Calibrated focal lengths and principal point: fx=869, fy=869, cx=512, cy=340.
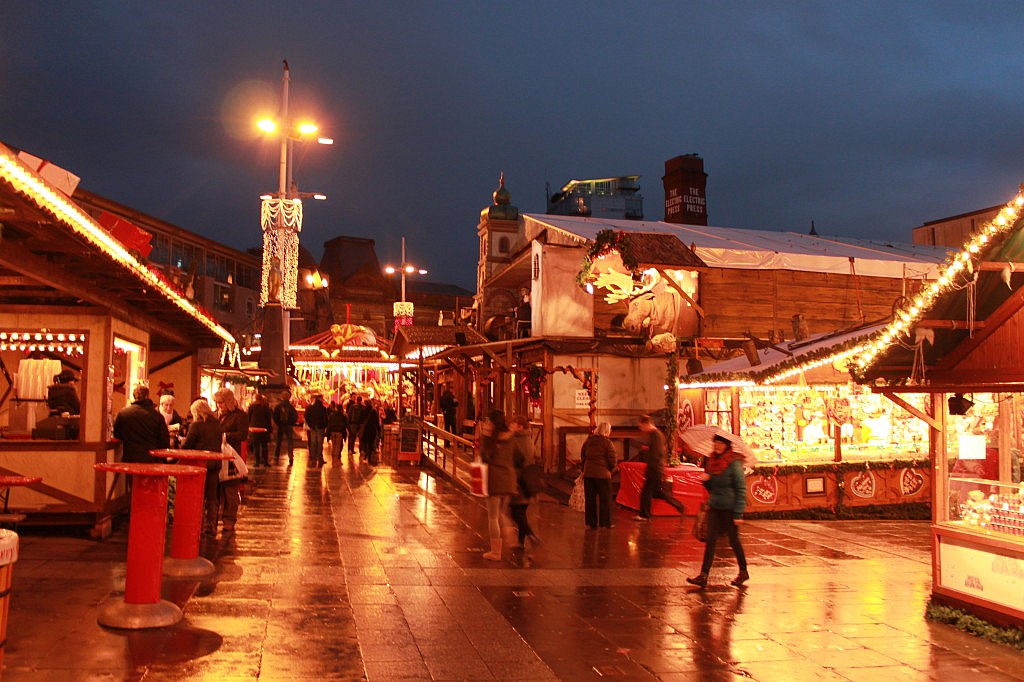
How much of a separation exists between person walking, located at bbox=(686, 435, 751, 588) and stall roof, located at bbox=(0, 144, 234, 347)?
262 inches

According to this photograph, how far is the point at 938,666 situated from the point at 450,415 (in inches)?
809

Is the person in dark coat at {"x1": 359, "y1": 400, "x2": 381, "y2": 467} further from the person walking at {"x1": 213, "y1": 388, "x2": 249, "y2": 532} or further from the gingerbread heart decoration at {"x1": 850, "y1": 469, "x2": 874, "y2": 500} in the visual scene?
the gingerbread heart decoration at {"x1": 850, "y1": 469, "x2": 874, "y2": 500}

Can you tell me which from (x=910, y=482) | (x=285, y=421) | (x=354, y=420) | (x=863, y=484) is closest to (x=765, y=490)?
(x=863, y=484)

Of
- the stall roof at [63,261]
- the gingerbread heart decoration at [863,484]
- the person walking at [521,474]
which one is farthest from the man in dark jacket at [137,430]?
the gingerbread heart decoration at [863,484]

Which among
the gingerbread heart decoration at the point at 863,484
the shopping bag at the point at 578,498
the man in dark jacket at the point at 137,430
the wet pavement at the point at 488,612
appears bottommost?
the wet pavement at the point at 488,612

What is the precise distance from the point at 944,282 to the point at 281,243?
16745mm

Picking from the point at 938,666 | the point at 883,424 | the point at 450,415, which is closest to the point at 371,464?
the point at 450,415

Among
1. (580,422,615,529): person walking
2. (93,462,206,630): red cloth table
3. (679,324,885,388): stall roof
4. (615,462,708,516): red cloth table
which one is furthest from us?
(615,462,708,516): red cloth table

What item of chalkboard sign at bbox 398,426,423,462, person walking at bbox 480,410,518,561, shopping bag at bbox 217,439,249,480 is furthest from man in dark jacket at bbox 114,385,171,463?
chalkboard sign at bbox 398,426,423,462

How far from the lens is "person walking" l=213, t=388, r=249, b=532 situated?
11664 mm

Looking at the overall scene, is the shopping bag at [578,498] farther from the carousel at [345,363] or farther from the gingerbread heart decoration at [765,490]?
the carousel at [345,363]

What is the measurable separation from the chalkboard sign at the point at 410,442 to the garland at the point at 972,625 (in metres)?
16.1

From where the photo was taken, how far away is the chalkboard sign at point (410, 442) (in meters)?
23.0

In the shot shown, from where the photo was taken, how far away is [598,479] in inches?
520
